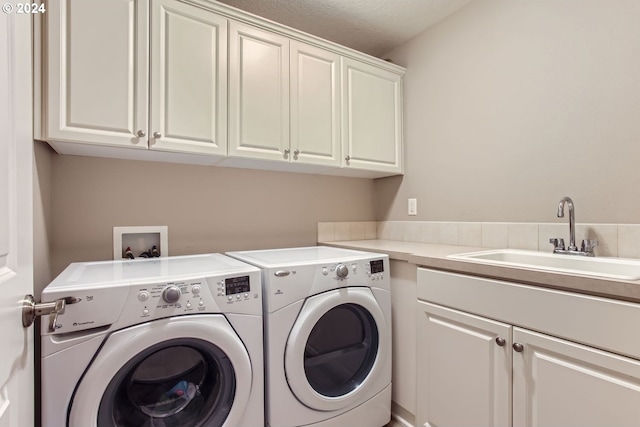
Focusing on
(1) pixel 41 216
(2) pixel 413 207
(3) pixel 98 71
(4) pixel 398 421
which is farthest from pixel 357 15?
(4) pixel 398 421

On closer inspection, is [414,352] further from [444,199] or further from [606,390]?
[444,199]

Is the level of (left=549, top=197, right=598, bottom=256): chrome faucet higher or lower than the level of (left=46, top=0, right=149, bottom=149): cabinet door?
lower

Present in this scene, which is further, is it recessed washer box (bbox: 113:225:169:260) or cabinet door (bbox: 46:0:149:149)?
recessed washer box (bbox: 113:225:169:260)

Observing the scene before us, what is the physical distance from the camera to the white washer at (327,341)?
1.30 m

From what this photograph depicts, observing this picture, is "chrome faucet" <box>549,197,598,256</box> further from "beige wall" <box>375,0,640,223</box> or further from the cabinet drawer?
the cabinet drawer

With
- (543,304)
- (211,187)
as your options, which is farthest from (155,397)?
(543,304)

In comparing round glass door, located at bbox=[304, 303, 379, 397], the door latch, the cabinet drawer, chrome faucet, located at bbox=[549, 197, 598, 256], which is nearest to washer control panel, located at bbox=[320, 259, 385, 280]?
round glass door, located at bbox=[304, 303, 379, 397]

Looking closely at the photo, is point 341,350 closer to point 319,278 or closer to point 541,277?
point 319,278

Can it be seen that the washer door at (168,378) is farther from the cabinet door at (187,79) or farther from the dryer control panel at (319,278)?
the cabinet door at (187,79)

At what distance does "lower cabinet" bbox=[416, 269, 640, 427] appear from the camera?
93 centimetres

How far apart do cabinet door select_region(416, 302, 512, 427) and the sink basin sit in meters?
0.26

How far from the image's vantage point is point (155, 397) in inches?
45.0

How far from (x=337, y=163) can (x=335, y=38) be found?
3.20 feet

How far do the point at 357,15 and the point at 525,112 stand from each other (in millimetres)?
1150
